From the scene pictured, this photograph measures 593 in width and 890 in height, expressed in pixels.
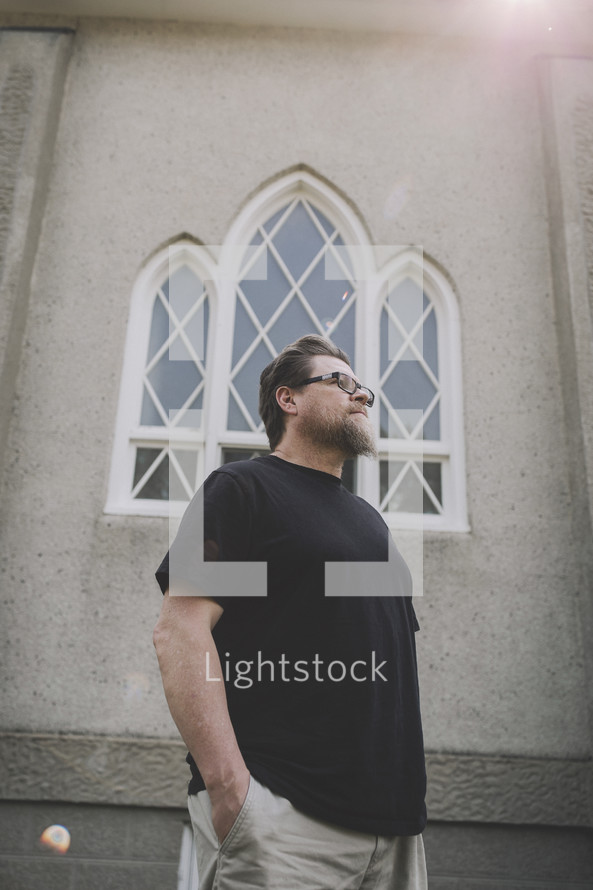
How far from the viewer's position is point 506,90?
14.7ft

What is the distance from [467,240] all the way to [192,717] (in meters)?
3.51

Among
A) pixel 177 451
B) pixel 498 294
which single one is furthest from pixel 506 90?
pixel 177 451

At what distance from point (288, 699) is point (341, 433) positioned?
832 millimetres

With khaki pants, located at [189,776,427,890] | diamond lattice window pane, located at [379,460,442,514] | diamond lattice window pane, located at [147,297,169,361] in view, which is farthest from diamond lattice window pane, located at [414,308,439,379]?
khaki pants, located at [189,776,427,890]

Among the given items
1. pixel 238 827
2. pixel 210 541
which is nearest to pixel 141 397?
pixel 210 541

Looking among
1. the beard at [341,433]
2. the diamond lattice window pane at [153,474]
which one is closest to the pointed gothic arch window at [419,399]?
the diamond lattice window pane at [153,474]

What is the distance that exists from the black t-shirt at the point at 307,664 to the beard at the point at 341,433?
12.4 inches

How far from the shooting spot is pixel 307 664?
1565mm

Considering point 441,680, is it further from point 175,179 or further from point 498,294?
point 175,179

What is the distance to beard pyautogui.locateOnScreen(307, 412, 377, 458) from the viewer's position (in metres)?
2.07

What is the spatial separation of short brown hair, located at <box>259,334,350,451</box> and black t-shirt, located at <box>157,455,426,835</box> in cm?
41

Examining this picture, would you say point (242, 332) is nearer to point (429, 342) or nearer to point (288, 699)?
point (429, 342)

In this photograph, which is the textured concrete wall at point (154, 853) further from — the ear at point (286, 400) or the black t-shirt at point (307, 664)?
the ear at point (286, 400)

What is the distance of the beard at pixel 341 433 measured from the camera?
6.78 feet
